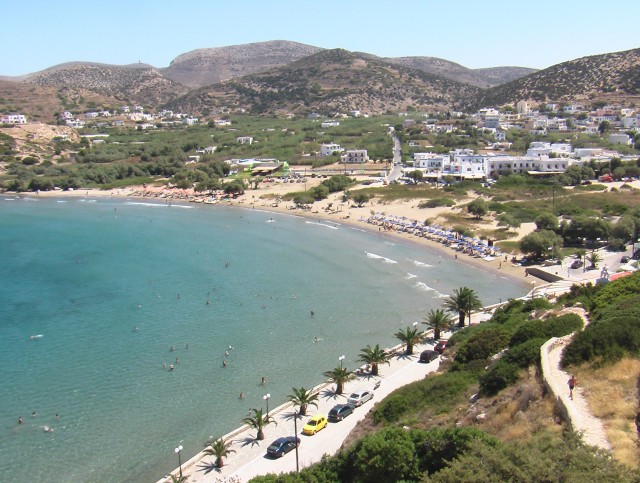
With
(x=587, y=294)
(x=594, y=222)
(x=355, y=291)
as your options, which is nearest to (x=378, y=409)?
(x=587, y=294)

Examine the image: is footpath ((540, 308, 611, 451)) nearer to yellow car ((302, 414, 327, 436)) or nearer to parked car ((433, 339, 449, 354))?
yellow car ((302, 414, 327, 436))

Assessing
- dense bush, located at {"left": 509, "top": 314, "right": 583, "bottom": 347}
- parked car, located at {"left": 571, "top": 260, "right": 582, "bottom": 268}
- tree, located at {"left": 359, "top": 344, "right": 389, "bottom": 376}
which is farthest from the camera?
parked car, located at {"left": 571, "top": 260, "right": 582, "bottom": 268}

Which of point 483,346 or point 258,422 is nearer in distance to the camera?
point 258,422

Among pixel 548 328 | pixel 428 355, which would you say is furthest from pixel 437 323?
pixel 548 328

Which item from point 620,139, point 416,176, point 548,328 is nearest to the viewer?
point 548,328

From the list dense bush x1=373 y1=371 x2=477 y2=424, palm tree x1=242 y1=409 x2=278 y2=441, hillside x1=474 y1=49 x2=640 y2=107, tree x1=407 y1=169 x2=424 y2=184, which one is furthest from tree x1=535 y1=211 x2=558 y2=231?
hillside x1=474 y1=49 x2=640 y2=107

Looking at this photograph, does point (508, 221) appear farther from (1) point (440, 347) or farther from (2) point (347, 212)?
(1) point (440, 347)

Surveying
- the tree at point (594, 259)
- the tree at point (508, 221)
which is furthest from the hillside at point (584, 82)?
the tree at point (594, 259)
